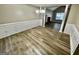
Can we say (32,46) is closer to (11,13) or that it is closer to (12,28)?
(12,28)

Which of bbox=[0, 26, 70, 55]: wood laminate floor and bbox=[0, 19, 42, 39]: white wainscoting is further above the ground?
bbox=[0, 19, 42, 39]: white wainscoting

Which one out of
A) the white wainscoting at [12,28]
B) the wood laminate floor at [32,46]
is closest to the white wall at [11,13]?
the white wainscoting at [12,28]

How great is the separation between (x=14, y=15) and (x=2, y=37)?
71 cm

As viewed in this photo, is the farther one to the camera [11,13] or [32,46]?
[11,13]

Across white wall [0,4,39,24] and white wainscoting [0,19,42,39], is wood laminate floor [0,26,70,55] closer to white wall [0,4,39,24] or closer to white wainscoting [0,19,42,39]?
white wainscoting [0,19,42,39]

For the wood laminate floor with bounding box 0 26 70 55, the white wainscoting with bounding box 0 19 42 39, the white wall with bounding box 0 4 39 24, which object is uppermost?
the white wall with bounding box 0 4 39 24

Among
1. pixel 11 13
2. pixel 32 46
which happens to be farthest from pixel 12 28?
pixel 32 46

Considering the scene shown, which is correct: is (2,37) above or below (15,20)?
below

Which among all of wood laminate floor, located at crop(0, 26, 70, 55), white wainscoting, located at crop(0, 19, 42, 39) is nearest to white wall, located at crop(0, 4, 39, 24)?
white wainscoting, located at crop(0, 19, 42, 39)

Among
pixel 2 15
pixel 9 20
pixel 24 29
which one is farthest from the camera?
pixel 24 29

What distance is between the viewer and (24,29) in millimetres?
2289

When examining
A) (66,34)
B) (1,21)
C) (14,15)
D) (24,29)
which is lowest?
(66,34)
